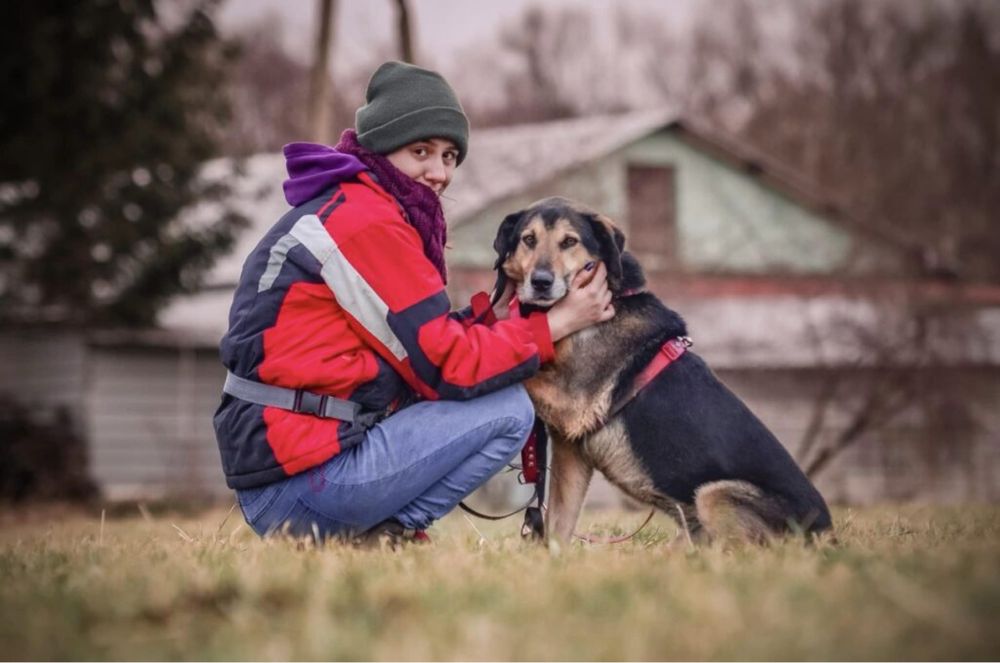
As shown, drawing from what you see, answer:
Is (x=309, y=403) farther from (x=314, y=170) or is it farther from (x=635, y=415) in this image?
(x=635, y=415)

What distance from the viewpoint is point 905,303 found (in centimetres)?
1636

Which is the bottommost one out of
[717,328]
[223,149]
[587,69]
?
[717,328]

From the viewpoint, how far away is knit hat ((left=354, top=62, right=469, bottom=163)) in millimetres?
4605

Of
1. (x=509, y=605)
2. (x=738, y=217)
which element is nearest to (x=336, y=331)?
(x=509, y=605)

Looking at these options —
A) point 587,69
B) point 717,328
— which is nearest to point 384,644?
point 717,328

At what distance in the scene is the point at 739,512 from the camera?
15.1 feet

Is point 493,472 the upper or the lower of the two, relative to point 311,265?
lower

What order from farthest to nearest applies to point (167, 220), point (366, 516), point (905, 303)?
point (167, 220)
point (905, 303)
point (366, 516)

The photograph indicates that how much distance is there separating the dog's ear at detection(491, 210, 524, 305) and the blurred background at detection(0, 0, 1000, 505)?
8735mm

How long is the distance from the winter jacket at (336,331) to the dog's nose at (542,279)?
575 millimetres

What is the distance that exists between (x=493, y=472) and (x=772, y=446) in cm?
114

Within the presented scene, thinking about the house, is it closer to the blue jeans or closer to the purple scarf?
the purple scarf

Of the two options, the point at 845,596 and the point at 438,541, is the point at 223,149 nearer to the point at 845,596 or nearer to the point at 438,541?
the point at 438,541

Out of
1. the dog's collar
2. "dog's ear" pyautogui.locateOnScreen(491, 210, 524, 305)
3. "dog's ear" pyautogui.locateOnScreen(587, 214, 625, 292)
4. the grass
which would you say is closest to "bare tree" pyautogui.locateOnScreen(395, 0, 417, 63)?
"dog's ear" pyautogui.locateOnScreen(491, 210, 524, 305)
